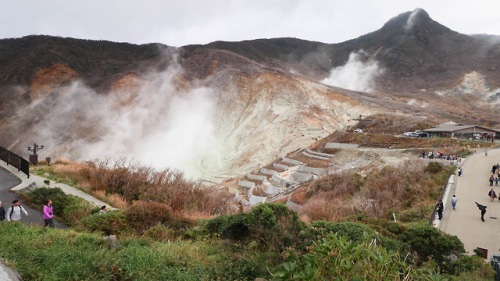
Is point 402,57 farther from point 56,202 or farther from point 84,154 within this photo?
point 56,202

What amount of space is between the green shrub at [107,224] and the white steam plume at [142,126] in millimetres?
33279

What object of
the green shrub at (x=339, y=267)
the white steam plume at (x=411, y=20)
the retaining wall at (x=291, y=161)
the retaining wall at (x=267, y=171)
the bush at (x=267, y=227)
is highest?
the white steam plume at (x=411, y=20)

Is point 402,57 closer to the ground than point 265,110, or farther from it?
farther from it

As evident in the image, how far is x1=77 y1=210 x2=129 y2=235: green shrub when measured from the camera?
25.9 ft

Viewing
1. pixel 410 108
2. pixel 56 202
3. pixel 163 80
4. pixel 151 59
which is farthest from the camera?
pixel 151 59

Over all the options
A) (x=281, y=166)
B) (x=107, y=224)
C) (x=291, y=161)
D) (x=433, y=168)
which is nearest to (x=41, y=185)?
(x=107, y=224)

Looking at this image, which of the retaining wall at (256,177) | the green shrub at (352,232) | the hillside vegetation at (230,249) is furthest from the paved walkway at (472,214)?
the retaining wall at (256,177)

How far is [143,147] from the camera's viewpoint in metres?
50.5

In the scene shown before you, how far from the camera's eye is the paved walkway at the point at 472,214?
426 inches

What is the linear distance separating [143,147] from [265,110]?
73.2 feet

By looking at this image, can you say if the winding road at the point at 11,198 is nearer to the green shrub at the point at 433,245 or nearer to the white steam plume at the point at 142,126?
the green shrub at the point at 433,245

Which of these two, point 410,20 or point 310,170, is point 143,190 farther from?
point 410,20

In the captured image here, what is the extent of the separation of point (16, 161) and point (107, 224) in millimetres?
11464

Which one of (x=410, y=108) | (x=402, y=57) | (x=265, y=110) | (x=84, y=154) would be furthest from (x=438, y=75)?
(x=84, y=154)
